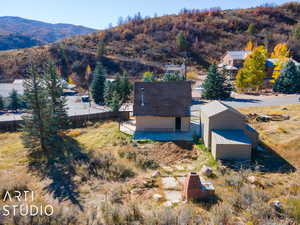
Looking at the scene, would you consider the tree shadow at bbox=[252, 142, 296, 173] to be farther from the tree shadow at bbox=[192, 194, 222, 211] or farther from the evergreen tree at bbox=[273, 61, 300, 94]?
the evergreen tree at bbox=[273, 61, 300, 94]

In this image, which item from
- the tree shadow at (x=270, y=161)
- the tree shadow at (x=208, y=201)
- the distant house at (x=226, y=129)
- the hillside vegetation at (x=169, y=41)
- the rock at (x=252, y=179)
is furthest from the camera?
the hillside vegetation at (x=169, y=41)

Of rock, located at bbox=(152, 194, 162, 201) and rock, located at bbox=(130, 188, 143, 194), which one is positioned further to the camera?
rock, located at bbox=(130, 188, 143, 194)

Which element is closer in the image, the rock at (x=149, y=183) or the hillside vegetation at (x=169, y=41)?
the rock at (x=149, y=183)

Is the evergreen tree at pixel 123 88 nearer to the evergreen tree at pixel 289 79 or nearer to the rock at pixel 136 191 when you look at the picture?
the rock at pixel 136 191

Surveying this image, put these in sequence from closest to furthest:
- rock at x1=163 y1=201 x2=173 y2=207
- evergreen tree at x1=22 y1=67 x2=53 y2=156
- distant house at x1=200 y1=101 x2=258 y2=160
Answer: rock at x1=163 y1=201 x2=173 y2=207 < distant house at x1=200 y1=101 x2=258 y2=160 < evergreen tree at x1=22 y1=67 x2=53 y2=156

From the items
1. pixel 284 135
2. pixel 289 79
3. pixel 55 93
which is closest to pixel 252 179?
pixel 284 135

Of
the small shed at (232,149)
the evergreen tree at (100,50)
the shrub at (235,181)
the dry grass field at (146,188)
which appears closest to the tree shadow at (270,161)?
the dry grass field at (146,188)

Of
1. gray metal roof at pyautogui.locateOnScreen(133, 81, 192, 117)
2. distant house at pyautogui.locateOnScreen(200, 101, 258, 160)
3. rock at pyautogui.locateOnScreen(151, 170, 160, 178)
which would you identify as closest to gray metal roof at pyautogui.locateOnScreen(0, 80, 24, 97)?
gray metal roof at pyautogui.locateOnScreen(133, 81, 192, 117)
